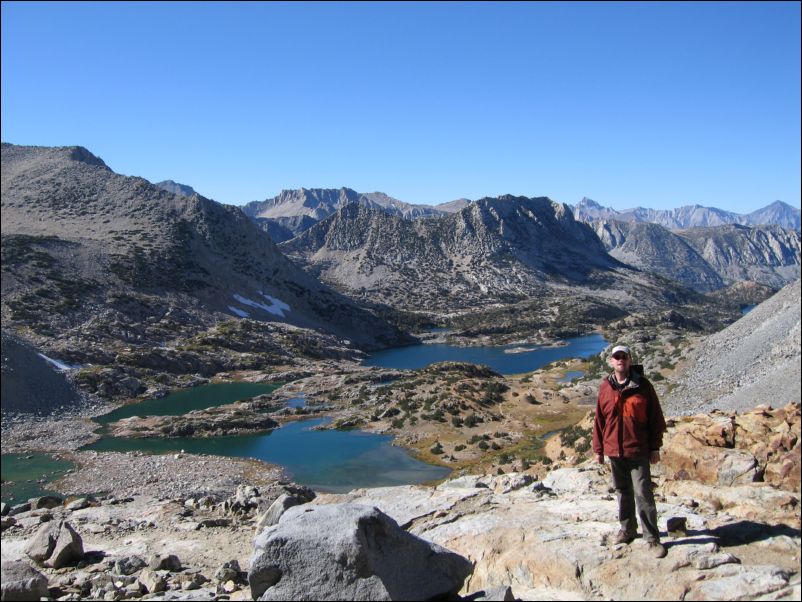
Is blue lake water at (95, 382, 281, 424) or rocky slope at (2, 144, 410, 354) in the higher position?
rocky slope at (2, 144, 410, 354)

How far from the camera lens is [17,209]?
141250mm

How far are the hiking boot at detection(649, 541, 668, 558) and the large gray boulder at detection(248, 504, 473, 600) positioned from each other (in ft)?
10.2

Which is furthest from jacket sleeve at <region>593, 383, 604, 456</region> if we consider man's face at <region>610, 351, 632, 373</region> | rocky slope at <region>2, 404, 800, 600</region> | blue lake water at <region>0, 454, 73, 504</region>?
blue lake water at <region>0, 454, 73, 504</region>

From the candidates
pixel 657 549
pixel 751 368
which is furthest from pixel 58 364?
pixel 657 549

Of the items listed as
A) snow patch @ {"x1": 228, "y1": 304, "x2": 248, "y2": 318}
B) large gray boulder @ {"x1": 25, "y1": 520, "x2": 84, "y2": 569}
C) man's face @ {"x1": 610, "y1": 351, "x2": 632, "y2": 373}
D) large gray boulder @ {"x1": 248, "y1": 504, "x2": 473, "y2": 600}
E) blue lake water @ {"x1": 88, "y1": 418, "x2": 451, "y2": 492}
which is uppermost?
snow patch @ {"x1": 228, "y1": 304, "x2": 248, "y2": 318}

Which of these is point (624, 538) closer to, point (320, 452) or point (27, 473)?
point (320, 452)

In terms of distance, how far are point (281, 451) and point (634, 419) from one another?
49.4m

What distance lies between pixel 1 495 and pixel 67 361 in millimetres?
42715

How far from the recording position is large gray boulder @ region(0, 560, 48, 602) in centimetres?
850

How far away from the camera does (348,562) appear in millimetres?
7492

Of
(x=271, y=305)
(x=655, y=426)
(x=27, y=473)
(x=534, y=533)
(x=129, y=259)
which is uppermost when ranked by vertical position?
(x=129, y=259)

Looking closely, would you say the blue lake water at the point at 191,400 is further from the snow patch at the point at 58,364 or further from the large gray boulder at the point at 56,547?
the large gray boulder at the point at 56,547

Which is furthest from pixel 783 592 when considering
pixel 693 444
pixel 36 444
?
pixel 36 444

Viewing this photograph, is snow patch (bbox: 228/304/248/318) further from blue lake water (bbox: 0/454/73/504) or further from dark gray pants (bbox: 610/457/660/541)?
dark gray pants (bbox: 610/457/660/541)
